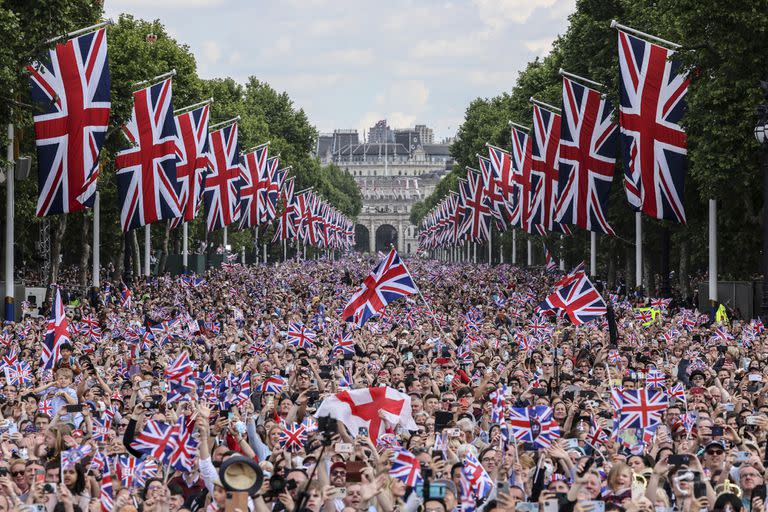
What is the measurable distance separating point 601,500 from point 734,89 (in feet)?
85.2

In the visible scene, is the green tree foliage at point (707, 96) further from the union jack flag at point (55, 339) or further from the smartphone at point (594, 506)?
the smartphone at point (594, 506)

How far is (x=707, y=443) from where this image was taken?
14.9 meters

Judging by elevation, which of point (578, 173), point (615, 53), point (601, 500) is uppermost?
point (615, 53)

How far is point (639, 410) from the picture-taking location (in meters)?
15.9

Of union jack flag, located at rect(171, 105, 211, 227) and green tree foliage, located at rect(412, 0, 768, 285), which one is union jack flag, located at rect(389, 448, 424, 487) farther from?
union jack flag, located at rect(171, 105, 211, 227)

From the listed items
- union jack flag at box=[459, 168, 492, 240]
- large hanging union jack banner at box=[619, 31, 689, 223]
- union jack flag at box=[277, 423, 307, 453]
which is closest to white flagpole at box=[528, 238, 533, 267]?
union jack flag at box=[459, 168, 492, 240]

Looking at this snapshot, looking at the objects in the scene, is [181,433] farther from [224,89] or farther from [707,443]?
[224,89]

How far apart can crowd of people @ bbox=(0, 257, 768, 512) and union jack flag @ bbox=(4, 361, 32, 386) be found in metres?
0.03

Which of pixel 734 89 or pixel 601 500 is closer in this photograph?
pixel 601 500

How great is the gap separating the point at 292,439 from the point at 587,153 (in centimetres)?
2850

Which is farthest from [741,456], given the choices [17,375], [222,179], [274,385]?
[222,179]

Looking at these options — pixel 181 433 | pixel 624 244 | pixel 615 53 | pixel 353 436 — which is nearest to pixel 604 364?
pixel 353 436

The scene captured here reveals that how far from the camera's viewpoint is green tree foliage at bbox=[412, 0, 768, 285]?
36.1m

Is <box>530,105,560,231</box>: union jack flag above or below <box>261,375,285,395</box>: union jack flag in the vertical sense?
above
